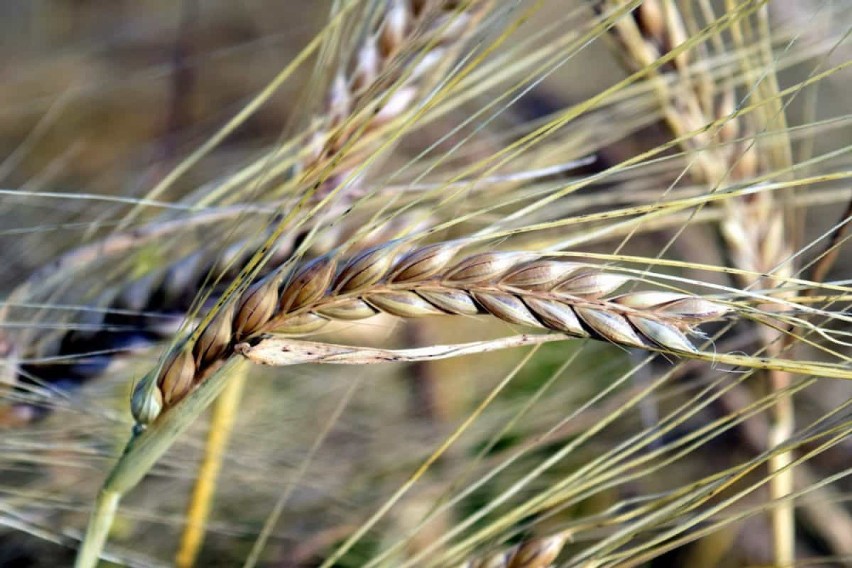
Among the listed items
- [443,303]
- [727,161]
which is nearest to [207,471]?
[443,303]

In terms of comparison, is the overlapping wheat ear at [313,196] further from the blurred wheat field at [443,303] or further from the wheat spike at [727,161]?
the wheat spike at [727,161]

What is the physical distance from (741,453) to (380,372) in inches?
18.8

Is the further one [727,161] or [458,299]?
[727,161]

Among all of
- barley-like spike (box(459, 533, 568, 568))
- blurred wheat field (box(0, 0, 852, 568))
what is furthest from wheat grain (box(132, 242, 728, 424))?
barley-like spike (box(459, 533, 568, 568))

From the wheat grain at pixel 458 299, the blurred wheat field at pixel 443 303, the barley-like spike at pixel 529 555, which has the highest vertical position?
the blurred wheat field at pixel 443 303

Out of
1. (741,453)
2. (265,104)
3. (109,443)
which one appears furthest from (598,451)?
(265,104)

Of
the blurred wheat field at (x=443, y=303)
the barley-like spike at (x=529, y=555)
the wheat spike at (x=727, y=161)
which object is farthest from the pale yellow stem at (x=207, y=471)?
the wheat spike at (x=727, y=161)

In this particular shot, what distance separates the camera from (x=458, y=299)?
36 cm

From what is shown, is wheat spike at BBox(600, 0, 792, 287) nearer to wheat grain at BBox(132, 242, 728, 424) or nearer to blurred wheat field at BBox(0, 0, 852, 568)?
blurred wheat field at BBox(0, 0, 852, 568)

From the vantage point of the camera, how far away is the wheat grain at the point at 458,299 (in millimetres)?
343

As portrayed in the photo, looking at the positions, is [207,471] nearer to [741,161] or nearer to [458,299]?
[458,299]

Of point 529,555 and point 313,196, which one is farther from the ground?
point 313,196

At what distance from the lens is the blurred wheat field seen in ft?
1.19

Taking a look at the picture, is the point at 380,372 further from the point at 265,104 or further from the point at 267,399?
the point at 265,104
